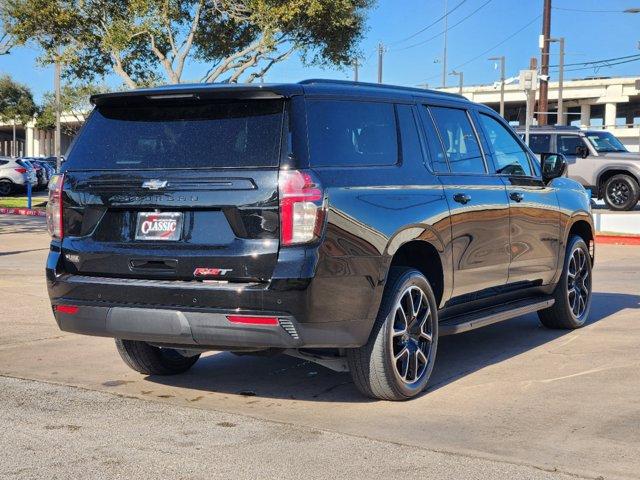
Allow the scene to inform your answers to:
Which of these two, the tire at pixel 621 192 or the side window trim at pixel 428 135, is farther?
the tire at pixel 621 192

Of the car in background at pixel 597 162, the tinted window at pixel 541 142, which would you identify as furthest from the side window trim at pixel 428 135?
the tinted window at pixel 541 142

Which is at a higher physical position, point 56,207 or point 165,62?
point 165,62

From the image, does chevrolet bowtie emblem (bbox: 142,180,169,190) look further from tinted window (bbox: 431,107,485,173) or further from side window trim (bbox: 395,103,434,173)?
tinted window (bbox: 431,107,485,173)

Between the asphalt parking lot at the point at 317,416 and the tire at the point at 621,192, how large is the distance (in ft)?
53.0

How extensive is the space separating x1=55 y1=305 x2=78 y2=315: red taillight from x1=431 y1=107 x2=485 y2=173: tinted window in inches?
105

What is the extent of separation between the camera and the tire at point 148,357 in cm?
651

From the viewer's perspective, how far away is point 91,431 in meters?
5.20

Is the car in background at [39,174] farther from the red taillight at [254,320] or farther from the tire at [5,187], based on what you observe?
the red taillight at [254,320]

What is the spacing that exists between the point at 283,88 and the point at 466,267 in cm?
196

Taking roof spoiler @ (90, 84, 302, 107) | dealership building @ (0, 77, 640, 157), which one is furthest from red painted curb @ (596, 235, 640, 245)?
dealership building @ (0, 77, 640, 157)

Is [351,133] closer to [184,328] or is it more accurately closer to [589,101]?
[184,328]

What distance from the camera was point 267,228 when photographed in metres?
5.23

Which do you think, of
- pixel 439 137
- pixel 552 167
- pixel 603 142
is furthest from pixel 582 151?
pixel 439 137

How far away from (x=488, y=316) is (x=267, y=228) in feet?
7.47
